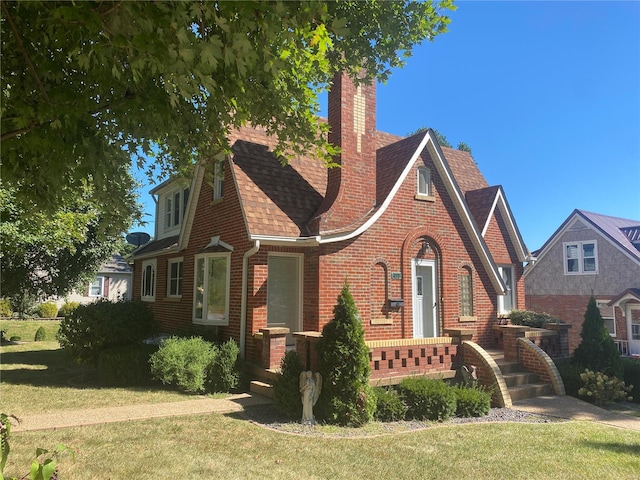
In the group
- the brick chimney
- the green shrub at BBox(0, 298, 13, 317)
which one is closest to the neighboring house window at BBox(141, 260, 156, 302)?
the brick chimney

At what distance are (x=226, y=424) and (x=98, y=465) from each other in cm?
234

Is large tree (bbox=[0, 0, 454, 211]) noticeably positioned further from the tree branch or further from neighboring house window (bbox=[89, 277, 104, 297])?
neighboring house window (bbox=[89, 277, 104, 297])

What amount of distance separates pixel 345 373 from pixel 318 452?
1.82 metres

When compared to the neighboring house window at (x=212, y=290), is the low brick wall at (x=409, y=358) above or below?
below

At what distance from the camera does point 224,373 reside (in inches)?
405

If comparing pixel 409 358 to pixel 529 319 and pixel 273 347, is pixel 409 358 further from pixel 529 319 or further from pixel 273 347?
pixel 529 319

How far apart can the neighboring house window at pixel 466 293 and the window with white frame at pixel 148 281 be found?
11.5 m

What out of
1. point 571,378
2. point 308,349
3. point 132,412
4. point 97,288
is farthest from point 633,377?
point 97,288

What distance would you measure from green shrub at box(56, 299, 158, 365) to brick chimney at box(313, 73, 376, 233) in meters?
6.28

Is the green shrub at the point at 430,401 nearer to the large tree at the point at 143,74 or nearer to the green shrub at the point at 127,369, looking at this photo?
the large tree at the point at 143,74

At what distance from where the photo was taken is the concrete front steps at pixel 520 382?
35.1ft

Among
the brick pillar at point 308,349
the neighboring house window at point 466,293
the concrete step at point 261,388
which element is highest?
the neighboring house window at point 466,293

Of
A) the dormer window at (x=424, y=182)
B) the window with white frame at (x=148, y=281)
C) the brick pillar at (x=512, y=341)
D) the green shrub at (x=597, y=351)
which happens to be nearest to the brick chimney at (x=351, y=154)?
the dormer window at (x=424, y=182)

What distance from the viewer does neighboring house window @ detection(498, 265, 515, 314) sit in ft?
55.0
